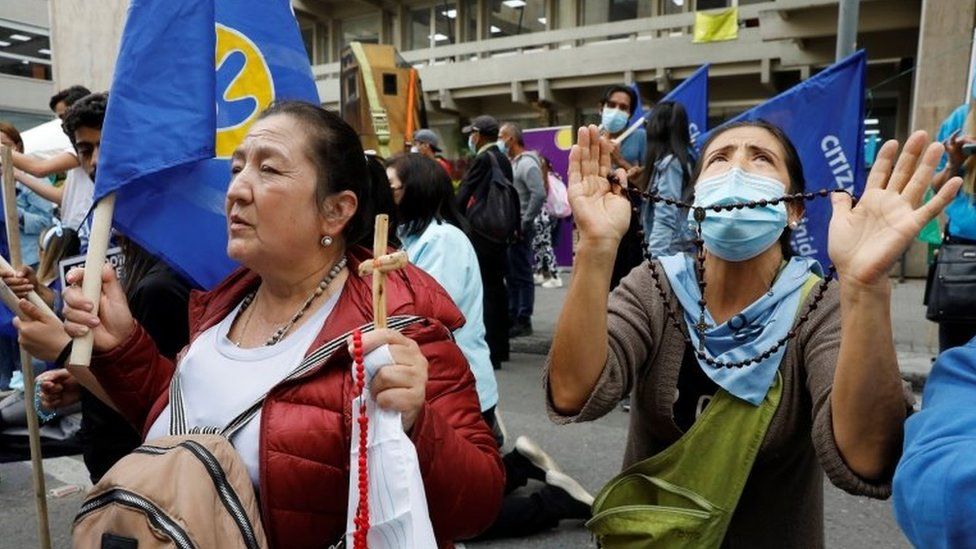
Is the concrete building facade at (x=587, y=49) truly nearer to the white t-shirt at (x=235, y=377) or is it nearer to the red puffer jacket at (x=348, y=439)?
the red puffer jacket at (x=348, y=439)

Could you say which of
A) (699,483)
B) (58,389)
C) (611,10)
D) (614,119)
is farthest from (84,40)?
(699,483)

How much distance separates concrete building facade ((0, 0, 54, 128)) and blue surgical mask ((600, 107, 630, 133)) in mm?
24829

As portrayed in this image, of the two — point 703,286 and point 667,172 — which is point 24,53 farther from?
point 703,286

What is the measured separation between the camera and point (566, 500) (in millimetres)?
3182

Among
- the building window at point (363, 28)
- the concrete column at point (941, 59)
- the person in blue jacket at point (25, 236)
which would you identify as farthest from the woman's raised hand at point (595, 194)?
the building window at point (363, 28)

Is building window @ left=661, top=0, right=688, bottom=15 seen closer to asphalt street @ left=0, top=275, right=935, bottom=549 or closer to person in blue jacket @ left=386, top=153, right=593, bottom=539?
asphalt street @ left=0, top=275, right=935, bottom=549

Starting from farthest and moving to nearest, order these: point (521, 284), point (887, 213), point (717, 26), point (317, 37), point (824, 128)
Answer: point (317, 37) < point (717, 26) < point (521, 284) < point (824, 128) < point (887, 213)

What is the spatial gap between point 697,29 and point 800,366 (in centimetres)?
1357

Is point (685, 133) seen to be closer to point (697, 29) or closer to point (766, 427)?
point (766, 427)

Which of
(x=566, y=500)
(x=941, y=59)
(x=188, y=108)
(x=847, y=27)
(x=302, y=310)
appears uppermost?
(x=941, y=59)

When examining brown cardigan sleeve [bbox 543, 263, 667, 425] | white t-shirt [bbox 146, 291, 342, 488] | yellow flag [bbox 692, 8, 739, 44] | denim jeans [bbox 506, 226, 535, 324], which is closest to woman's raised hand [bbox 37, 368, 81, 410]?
white t-shirt [bbox 146, 291, 342, 488]

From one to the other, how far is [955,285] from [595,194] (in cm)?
249

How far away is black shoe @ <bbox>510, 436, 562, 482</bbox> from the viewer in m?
3.38

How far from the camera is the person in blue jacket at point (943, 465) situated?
0.89 meters
